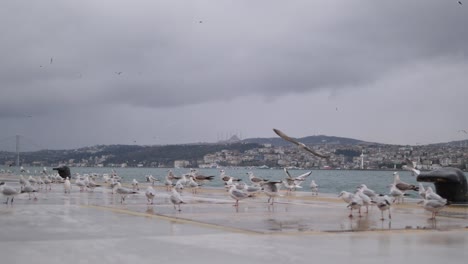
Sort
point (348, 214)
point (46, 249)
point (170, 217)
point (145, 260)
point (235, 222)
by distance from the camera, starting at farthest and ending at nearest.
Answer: point (348, 214) → point (170, 217) → point (235, 222) → point (46, 249) → point (145, 260)

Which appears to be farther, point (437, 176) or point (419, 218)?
point (437, 176)

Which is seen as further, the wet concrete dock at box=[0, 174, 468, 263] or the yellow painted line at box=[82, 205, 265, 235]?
the yellow painted line at box=[82, 205, 265, 235]

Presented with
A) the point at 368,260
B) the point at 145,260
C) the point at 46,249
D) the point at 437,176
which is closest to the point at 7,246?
the point at 46,249

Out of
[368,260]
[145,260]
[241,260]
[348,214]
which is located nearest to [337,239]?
[368,260]

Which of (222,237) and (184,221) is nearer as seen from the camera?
(222,237)

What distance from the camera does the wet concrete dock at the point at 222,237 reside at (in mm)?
9969

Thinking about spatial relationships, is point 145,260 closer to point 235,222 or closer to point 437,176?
point 235,222

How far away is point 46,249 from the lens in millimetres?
10414

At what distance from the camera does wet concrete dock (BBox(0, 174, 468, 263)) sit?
32.7 feet

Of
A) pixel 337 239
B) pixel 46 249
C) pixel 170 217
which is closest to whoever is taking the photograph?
pixel 46 249

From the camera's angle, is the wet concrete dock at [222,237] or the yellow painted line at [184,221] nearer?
the wet concrete dock at [222,237]

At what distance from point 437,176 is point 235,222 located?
39.9ft

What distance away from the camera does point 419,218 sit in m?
18.1

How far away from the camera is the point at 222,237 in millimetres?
12508
